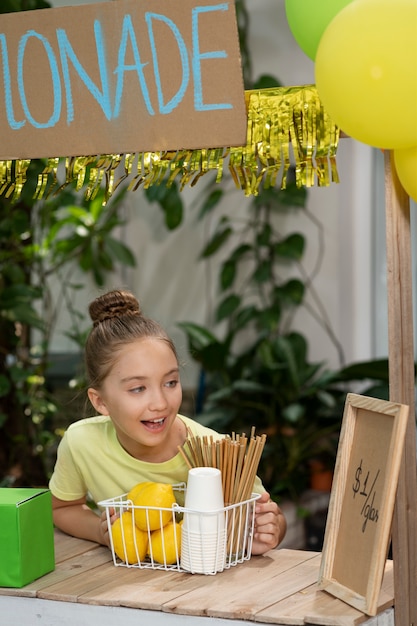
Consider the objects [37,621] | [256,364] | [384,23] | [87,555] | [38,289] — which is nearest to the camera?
[384,23]

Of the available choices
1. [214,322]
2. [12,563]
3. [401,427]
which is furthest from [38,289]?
[401,427]

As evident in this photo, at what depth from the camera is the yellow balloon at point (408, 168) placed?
1.60 meters

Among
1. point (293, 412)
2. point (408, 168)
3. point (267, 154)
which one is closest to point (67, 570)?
point (267, 154)

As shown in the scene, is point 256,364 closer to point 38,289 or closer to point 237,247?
point 237,247

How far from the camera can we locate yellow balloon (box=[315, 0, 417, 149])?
4.89 feet

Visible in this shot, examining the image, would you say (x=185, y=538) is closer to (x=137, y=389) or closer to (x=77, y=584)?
(x=77, y=584)

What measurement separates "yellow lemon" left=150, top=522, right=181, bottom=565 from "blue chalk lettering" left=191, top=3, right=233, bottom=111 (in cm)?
76

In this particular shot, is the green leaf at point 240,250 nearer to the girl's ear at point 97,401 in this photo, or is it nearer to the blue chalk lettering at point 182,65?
the girl's ear at point 97,401

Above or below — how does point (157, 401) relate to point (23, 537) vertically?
above

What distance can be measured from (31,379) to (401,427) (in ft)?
8.09

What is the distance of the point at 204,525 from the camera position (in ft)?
5.81

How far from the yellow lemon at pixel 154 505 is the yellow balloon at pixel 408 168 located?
2.31ft

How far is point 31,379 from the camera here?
3824mm

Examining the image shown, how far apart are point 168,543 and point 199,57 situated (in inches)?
34.5
